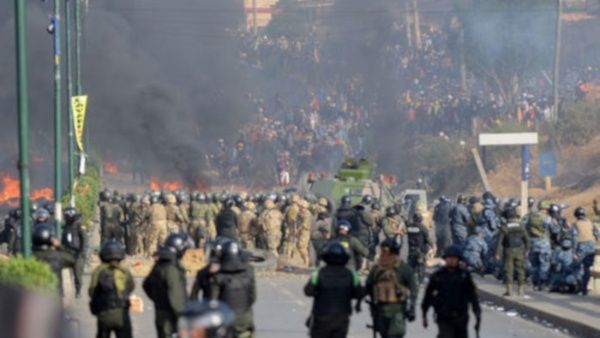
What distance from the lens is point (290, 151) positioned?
198 feet

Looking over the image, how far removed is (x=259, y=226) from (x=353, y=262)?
12928 millimetres

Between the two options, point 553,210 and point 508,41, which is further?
point 508,41

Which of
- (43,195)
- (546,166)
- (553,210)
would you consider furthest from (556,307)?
(43,195)

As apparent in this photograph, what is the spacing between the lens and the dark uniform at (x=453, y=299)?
12820 mm

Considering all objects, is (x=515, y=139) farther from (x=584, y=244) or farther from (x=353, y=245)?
(x=353, y=245)

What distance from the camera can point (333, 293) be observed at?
12430 millimetres

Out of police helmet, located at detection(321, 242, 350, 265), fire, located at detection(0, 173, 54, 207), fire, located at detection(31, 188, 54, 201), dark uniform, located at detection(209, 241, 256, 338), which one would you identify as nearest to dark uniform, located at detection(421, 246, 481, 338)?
police helmet, located at detection(321, 242, 350, 265)

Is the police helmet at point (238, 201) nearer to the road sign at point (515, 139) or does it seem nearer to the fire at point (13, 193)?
the road sign at point (515, 139)

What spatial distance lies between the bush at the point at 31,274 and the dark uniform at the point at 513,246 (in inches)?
343

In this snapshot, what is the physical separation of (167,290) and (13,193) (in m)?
38.5

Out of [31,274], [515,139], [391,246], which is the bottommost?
[31,274]

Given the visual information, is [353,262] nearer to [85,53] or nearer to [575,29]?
[85,53]

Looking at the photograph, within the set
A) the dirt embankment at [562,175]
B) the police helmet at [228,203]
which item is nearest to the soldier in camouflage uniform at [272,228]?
the police helmet at [228,203]

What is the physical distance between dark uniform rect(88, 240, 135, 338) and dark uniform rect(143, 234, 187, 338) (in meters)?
0.19
